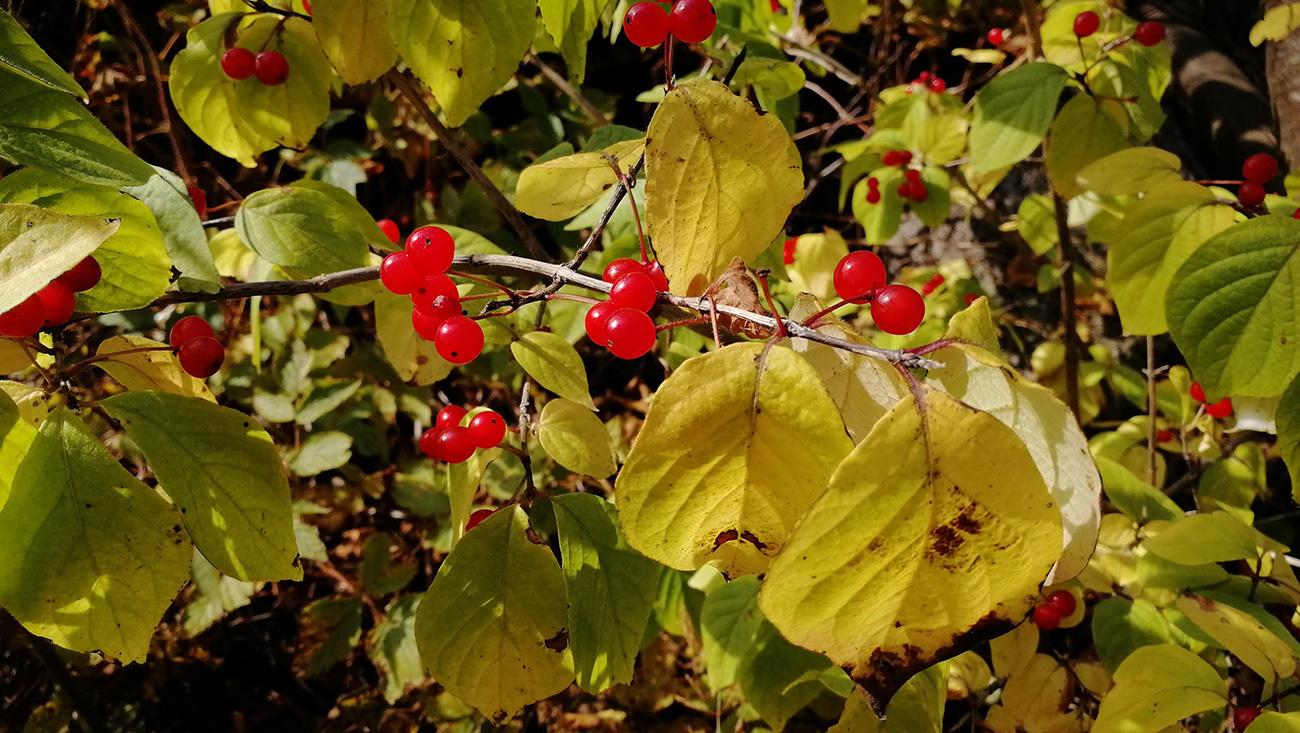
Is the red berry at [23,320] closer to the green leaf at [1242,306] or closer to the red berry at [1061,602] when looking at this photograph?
the green leaf at [1242,306]

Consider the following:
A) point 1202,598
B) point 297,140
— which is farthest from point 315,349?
point 1202,598

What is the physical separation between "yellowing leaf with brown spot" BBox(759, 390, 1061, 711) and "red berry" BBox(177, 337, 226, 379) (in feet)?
2.67

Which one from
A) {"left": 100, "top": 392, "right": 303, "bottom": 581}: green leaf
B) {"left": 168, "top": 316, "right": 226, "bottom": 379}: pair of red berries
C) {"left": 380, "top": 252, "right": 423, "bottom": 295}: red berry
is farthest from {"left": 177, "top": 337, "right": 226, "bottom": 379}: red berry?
{"left": 380, "top": 252, "right": 423, "bottom": 295}: red berry

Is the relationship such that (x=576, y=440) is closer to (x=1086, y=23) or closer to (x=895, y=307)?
(x=895, y=307)

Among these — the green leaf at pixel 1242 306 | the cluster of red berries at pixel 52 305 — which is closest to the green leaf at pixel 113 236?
the cluster of red berries at pixel 52 305

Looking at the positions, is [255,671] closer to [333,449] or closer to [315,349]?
[333,449]

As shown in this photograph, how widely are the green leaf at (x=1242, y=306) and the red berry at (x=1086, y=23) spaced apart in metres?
0.94

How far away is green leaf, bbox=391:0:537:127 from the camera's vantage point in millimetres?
929

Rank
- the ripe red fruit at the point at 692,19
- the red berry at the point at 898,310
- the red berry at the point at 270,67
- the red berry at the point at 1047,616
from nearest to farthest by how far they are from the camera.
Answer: the red berry at the point at 898,310 → the ripe red fruit at the point at 692,19 → the red berry at the point at 270,67 → the red berry at the point at 1047,616

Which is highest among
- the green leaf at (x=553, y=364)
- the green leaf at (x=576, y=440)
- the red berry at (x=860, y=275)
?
the red berry at (x=860, y=275)

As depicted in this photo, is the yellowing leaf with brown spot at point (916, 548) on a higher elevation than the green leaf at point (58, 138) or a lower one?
lower

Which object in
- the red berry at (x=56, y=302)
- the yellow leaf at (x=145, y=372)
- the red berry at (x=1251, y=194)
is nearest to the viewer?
the red berry at (x=56, y=302)

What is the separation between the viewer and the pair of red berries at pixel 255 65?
47.9 inches

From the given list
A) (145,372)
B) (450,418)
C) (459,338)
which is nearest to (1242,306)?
(459,338)
